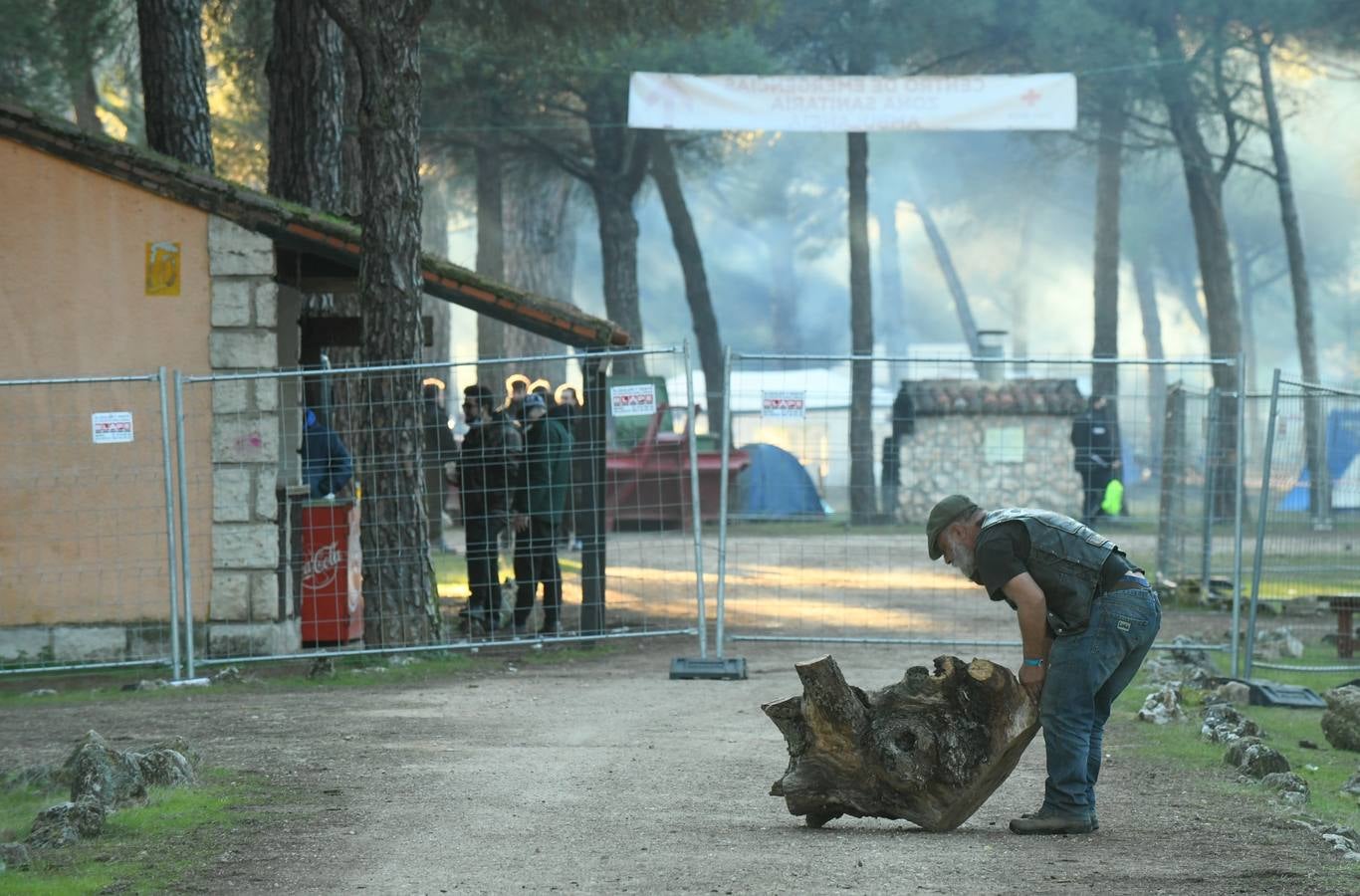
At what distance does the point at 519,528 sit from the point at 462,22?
358 inches

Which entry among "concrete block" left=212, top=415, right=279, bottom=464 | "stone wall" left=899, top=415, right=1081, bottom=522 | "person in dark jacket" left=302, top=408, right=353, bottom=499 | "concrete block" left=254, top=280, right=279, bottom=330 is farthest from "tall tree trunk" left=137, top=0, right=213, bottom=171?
"stone wall" left=899, top=415, right=1081, bottom=522

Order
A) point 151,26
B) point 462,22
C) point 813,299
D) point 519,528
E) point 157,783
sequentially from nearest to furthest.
Result: point 157,783 < point 519,528 < point 151,26 < point 462,22 < point 813,299

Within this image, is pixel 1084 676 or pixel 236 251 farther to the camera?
pixel 236 251

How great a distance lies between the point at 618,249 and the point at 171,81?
16.5 meters

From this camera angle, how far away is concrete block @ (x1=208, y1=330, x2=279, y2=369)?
517 inches

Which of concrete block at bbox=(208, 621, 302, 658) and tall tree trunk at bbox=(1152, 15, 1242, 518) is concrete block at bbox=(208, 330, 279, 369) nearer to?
concrete block at bbox=(208, 621, 302, 658)

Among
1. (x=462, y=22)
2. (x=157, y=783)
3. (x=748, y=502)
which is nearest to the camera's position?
(x=157, y=783)

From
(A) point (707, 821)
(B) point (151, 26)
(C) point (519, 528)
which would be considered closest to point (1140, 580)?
(A) point (707, 821)

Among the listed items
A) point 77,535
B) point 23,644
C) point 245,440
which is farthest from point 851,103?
point 23,644

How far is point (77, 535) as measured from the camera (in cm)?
1308

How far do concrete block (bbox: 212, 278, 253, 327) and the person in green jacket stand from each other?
2142 millimetres

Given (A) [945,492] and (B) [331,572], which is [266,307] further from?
(A) [945,492]

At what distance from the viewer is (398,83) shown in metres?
12.9

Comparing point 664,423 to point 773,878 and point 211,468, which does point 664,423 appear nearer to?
point 211,468
